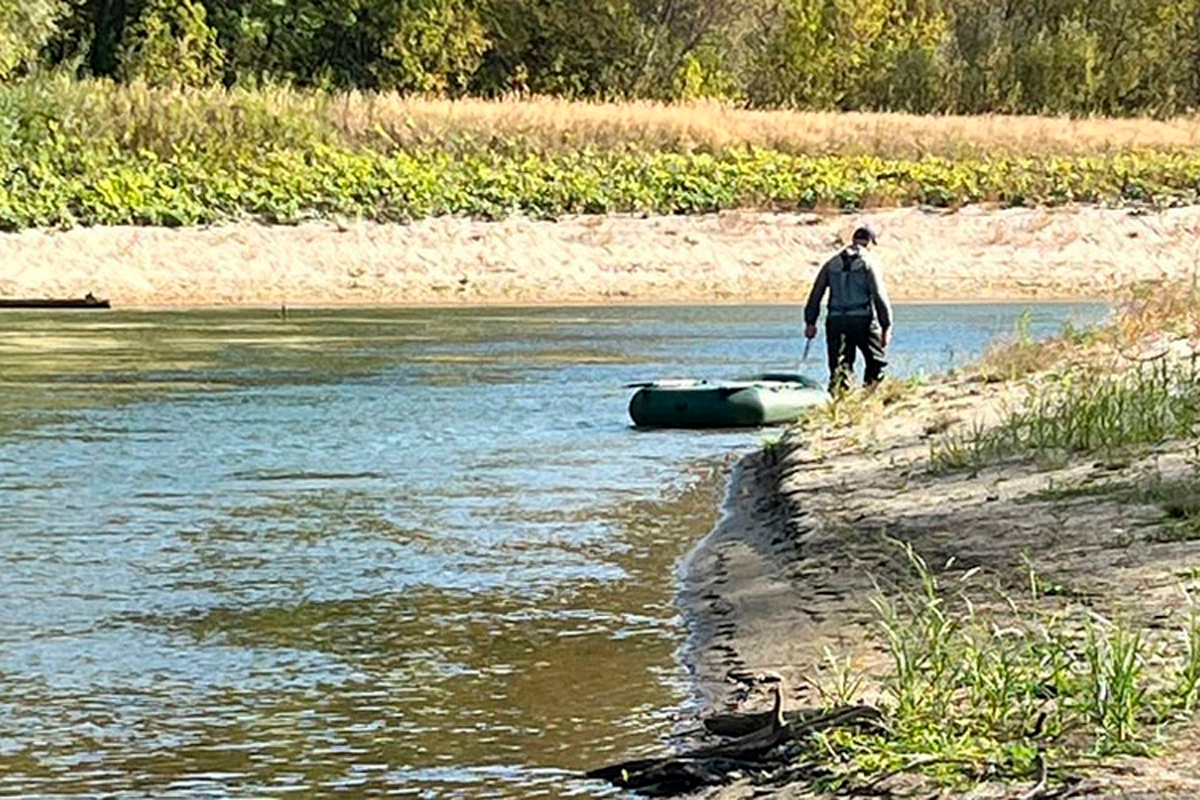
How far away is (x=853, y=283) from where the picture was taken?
17812 mm

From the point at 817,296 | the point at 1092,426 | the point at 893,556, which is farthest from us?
the point at 817,296

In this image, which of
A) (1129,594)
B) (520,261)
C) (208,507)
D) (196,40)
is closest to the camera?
(1129,594)

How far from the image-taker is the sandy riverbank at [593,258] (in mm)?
36375

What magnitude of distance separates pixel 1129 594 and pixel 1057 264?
108ft

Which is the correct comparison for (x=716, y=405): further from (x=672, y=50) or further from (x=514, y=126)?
(x=672, y=50)

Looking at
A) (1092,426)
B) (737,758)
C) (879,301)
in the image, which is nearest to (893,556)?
(1092,426)

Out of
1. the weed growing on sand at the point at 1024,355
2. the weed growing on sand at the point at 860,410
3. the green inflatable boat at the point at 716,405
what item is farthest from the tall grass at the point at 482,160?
the weed growing on sand at the point at 860,410

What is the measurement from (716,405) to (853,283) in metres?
1.95

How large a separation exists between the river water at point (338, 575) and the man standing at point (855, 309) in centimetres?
112

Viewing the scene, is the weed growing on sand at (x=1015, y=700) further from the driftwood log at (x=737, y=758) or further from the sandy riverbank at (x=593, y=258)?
the sandy riverbank at (x=593, y=258)

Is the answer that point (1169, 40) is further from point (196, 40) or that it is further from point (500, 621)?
point (500, 621)

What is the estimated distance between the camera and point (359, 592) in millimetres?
11125

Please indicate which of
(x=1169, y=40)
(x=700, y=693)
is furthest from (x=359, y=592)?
(x=1169, y=40)

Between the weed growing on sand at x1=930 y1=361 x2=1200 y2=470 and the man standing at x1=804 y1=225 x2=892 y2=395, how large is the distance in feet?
13.5
